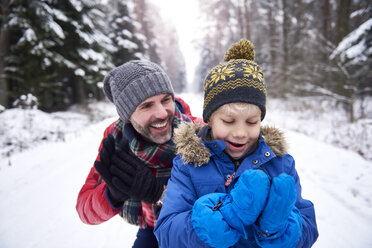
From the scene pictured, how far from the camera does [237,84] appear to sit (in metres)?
1.34

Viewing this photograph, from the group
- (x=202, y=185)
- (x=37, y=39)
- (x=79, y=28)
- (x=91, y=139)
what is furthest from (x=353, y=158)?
(x=79, y=28)

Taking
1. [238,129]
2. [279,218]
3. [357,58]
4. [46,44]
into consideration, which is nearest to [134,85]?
[238,129]

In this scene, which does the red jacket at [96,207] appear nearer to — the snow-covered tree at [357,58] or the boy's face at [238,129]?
the boy's face at [238,129]

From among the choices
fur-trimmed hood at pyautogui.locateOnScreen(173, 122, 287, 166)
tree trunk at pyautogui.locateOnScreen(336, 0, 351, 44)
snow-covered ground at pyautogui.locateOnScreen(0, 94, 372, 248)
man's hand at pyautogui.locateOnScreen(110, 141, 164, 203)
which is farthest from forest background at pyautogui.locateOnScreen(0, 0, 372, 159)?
man's hand at pyautogui.locateOnScreen(110, 141, 164, 203)

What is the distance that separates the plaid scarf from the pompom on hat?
58 centimetres

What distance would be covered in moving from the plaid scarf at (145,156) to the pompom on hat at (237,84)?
1.92 feet

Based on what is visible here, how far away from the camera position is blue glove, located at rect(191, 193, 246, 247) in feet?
3.01

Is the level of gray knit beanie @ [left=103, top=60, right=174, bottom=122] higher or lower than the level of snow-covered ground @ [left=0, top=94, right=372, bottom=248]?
higher

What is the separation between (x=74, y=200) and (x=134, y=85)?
2512 mm

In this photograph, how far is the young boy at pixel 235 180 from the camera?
0.88m

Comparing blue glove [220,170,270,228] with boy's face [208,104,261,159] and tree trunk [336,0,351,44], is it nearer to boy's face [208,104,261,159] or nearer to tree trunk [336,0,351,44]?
boy's face [208,104,261,159]

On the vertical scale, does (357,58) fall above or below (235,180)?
above

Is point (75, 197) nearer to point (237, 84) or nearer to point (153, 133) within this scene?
point (153, 133)

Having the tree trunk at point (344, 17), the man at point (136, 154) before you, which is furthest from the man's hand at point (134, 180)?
the tree trunk at point (344, 17)
